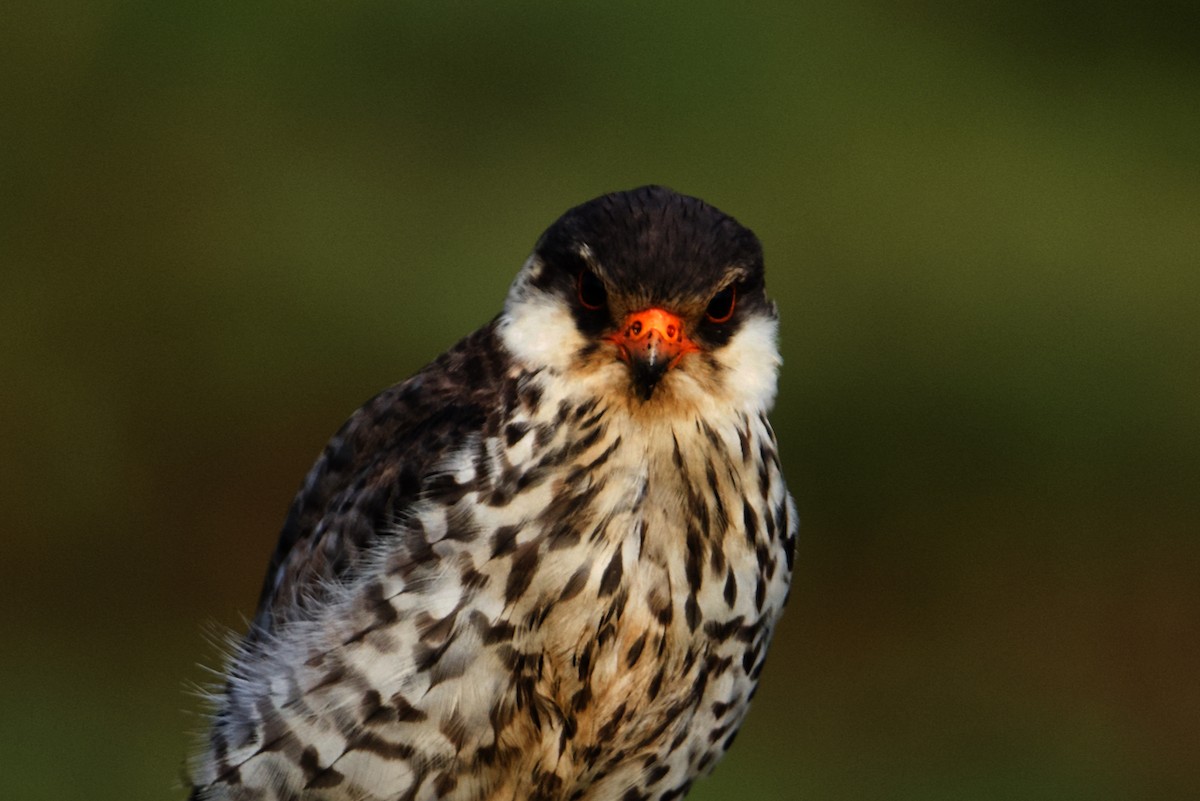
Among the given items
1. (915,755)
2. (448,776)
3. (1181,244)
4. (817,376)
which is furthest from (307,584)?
(1181,244)

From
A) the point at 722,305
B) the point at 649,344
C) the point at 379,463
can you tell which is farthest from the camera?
the point at 379,463

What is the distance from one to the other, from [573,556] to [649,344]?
43 cm

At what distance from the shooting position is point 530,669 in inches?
145

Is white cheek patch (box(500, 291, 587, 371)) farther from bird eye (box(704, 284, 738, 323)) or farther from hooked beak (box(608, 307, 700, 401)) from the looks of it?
bird eye (box(704, 284, 738, 323))

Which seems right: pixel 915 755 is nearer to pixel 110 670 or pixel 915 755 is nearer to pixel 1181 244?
pixel 110 670

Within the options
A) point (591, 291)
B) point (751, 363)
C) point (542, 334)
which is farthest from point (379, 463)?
point (751, 363)

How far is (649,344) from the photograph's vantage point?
3629 mm

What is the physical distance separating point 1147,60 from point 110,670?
7475 mm

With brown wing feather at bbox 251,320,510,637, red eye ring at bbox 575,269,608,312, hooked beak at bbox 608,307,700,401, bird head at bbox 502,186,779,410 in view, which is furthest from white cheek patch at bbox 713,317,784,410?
brown wing feather at bbox 251,320,510,637

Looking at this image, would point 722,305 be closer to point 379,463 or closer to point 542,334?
point 542,334

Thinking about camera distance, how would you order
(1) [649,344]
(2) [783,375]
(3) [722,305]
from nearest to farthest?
(1) [649,344] → (3) [722,305] → (2) [783,375]

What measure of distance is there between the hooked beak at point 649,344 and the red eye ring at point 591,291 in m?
0.07

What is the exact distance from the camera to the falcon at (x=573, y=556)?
3676 mm

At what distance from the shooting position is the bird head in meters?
3.66
